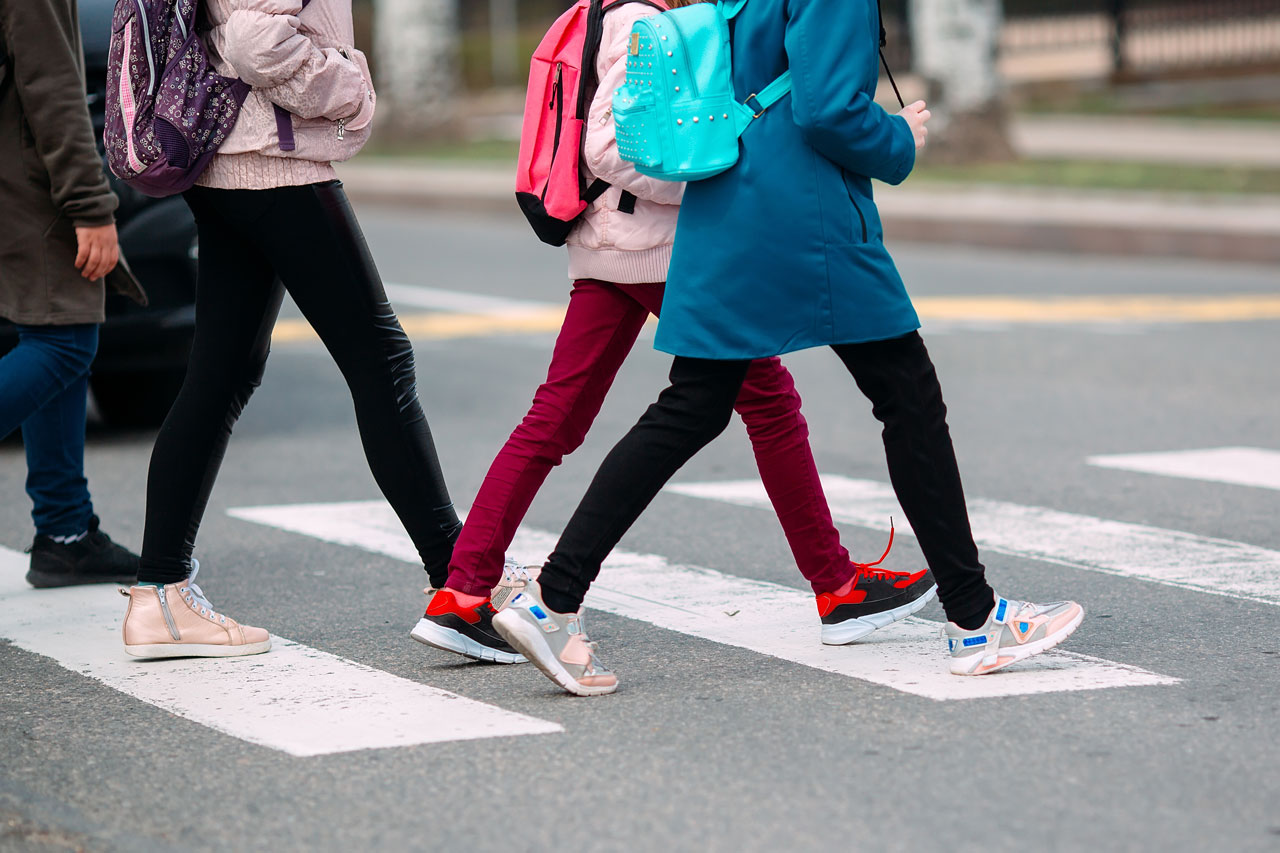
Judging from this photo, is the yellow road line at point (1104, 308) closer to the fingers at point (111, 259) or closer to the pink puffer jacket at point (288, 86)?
the fingers at point (111, 259)

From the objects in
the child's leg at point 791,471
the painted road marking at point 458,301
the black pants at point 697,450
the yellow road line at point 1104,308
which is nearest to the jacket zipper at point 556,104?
the black pants at point 697,450

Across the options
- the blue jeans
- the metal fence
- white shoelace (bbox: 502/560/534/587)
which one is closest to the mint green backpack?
white shoelace (bbox: 502/560/534/587)

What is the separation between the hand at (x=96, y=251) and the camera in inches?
197

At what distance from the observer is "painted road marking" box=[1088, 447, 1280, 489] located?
266 inches

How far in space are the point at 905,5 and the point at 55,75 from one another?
24.4m

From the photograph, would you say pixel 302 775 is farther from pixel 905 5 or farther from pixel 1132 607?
pixel 905 5

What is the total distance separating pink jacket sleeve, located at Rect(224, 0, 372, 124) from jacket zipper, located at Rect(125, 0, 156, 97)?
161 millimetres

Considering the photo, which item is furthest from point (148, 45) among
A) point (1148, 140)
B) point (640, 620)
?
point (1148, 140)

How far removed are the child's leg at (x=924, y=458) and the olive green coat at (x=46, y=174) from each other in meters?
1.91

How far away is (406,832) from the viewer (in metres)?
3.35

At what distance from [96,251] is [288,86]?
0.94 m

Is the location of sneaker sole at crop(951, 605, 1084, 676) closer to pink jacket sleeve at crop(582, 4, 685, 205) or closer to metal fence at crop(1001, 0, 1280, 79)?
pink jacket sleeve at crop(582, 4, 685, 205)

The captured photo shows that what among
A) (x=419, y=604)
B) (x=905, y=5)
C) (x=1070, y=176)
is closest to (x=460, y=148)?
(x=905, y=5)

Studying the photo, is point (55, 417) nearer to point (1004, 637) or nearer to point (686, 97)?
point (686, 97)
